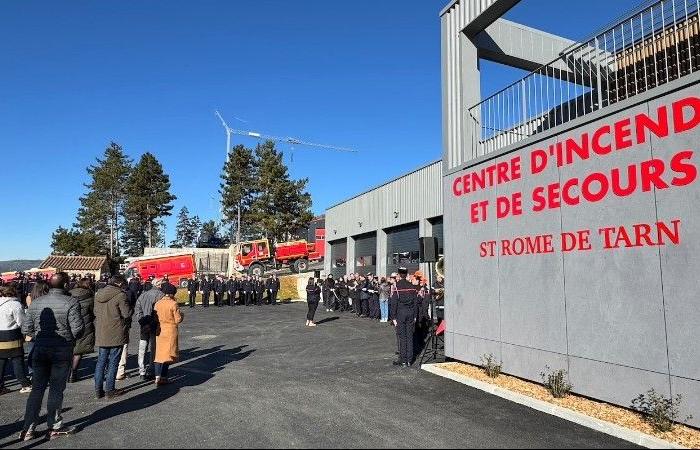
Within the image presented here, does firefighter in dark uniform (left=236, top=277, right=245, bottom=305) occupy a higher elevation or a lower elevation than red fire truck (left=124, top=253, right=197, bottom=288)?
lower

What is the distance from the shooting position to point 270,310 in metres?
23.1

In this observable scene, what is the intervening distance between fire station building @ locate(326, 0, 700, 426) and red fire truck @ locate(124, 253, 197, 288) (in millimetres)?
31276

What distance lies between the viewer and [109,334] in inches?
285

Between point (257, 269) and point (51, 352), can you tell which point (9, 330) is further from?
point (257, 269)

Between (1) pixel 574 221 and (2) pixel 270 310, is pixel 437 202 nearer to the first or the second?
(2) pixel 270 310

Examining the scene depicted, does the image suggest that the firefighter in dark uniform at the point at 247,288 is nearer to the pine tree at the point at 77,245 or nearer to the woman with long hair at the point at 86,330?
the woman with long hair at the point at 86,330

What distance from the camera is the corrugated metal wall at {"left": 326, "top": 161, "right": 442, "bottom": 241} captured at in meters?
Answer: 20.1

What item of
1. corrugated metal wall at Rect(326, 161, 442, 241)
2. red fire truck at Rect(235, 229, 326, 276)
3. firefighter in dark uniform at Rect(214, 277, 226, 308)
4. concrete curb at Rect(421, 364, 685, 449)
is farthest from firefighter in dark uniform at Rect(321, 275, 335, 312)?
concrete curb at Rect(421, 364, 685, 449)

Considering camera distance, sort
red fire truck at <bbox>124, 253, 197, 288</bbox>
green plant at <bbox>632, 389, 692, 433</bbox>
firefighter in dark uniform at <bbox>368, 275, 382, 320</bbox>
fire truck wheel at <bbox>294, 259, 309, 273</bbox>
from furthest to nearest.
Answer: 1. fire truck wheel at <bbox>294, 259, 309, 273</bbox>
2. red fire truck at <bbox>124, 253, 197, 288</bbox>
3. firefighter in dark uniform at <bbox>368, 275, 382, 320</bbox>
4. green plant at <bbox>632, 389, 692, 433</bbox>

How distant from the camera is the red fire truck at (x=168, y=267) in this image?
36656 millimetres

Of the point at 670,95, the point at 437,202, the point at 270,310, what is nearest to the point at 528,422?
the point at 670,95

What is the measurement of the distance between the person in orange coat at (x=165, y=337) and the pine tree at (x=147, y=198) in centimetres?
6509

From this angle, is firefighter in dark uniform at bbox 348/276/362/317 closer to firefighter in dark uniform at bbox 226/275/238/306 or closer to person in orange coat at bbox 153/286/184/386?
firefighter in dark uniform at bbox 226/275/238/306

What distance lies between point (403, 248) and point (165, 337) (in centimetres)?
1564
